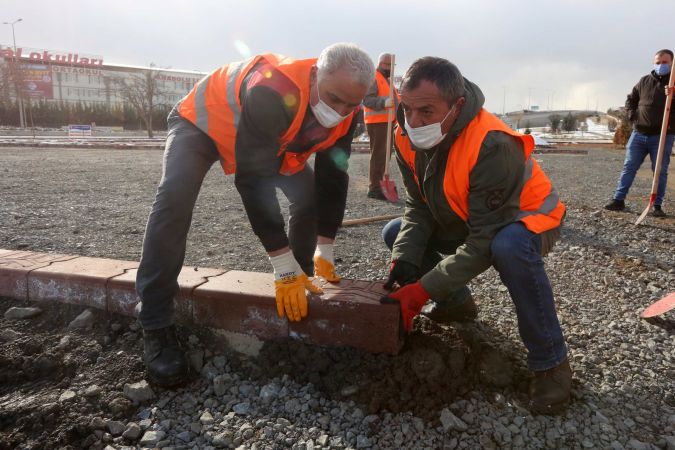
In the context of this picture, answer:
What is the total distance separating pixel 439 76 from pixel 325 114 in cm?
57

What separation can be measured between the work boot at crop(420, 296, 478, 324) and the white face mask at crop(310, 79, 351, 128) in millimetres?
1047

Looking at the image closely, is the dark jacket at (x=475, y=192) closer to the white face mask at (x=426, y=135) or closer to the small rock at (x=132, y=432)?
the white face mask at (x=426, y=135)

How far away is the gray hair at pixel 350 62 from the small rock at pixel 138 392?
152 cm

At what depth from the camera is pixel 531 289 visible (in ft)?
6.09

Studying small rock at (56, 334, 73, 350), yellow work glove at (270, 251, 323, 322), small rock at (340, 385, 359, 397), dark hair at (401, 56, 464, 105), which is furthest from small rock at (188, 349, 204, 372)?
dark hair at (401, 56, 464, 105)

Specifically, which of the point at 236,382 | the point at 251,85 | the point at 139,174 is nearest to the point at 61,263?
the point at 236,382

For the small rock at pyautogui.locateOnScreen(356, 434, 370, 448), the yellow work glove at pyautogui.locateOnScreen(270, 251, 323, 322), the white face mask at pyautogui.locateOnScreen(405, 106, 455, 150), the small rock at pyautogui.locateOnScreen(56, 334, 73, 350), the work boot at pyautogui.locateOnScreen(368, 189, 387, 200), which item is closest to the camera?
the small rock at pyautogui.locateOnScreen(356, 434, 370, 448)

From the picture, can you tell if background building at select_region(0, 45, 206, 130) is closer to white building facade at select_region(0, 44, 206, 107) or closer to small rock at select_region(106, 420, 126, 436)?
white building facade at select_region(0, 44, 206, 107)

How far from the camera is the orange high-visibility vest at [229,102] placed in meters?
2.18

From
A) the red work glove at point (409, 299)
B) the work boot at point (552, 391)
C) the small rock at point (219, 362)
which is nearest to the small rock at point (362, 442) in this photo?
the red work glove at point (409, 299)

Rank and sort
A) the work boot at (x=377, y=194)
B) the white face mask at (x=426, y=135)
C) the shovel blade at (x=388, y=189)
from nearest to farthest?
the white face mask at (x=426, y=135) < the shovel blade at (x=388, y=189) < the work boot at (x=377, y=194)

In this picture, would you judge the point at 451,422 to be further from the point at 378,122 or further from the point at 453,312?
the point at 378,122

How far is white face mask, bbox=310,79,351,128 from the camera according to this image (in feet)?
7.29

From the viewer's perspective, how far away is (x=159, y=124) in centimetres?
4959
